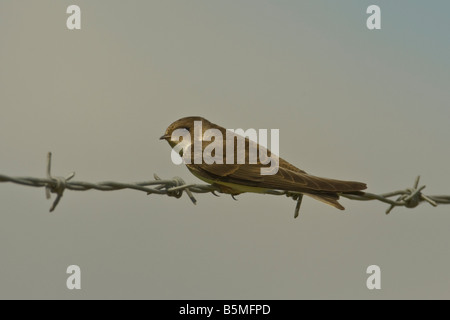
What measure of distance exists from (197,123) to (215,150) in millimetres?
593

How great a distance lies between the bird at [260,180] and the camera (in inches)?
249

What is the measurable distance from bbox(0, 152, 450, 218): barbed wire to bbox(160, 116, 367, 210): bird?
8 centimetres

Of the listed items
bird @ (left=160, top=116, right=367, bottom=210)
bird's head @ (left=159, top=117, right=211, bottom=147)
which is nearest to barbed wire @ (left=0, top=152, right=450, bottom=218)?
bird @ (left=160, top=116, right=367, bottom=210)

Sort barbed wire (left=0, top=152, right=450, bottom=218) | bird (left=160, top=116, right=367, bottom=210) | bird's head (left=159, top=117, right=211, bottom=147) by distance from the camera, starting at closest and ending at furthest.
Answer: barbed wire (left=0, top=152, right=450, bottom=218) < bird (left=160, top=116, right=367, bottom=210) < bird's head (left=159, top=117, right=211, bottom=147)

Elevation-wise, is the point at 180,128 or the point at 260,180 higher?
the point at 180,128

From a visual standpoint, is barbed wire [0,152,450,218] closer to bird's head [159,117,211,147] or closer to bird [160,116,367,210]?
bird [160,116,367,210]

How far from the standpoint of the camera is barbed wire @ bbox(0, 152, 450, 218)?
4930 mm

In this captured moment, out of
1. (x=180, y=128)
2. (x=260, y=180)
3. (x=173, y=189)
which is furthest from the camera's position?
(x=180, y=128)

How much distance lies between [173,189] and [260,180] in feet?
4.26

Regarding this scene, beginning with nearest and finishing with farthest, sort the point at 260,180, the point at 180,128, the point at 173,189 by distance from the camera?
the point at 173,189 < the point at 260,180 < the point at 180,128

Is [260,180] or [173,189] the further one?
[260,180]

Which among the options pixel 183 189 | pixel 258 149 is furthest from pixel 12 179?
pixel 258 149

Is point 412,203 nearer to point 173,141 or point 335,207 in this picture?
point 335,207

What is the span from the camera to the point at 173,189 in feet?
18.7
